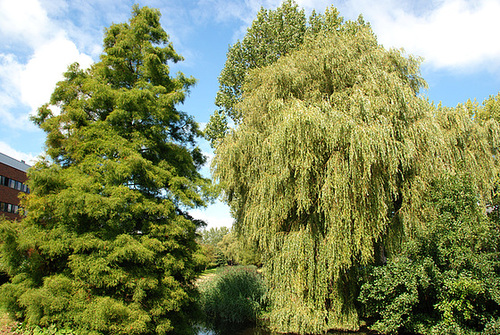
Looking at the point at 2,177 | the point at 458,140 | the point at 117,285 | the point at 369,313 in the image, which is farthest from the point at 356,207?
the point at 2,177

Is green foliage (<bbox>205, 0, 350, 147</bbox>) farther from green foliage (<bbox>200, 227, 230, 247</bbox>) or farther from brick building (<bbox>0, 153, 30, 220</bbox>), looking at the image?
green foliage (<bbox>200, 227, 230, 247</bbox>)

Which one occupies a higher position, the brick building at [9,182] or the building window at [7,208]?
the brick building at [9,182]

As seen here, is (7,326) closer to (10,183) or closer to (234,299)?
(234,299)

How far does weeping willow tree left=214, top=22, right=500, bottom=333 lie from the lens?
9.75m

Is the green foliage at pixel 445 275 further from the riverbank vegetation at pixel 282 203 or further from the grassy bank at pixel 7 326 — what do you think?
the grassy bank at pixel 7 326

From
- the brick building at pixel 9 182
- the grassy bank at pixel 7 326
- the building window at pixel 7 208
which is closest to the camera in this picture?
the grassy bank at pixel 7 326

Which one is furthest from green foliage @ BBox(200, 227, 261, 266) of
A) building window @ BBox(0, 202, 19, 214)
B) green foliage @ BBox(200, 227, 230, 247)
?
building window @ BBox(0, 202, 19, 214)

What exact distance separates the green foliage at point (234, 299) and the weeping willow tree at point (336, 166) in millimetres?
3414

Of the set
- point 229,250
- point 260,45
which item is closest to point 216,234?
point 229,250

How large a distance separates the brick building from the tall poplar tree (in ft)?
67.3

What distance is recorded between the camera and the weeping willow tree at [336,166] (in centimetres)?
975

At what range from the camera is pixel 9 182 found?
2639 cm

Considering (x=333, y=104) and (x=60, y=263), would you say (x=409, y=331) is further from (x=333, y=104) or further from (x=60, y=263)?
(x=60, y=263)

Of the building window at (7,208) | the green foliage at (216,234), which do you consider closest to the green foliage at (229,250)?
the green foliage at (216,234)
